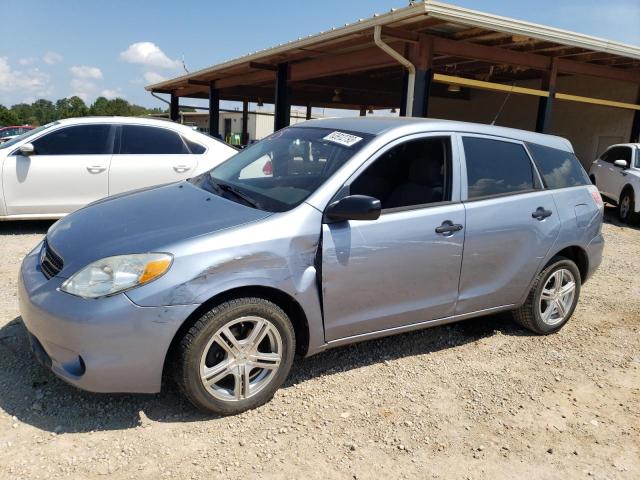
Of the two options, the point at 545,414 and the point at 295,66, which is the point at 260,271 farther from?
the point at 295,66

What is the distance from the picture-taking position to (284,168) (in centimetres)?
370

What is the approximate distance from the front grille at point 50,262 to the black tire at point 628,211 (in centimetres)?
1096

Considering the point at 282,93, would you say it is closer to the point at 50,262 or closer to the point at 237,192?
the point at 237,192

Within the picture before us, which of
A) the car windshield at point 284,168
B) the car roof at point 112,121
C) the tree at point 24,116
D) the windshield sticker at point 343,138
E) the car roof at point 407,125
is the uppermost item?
the car roof at point 407,125

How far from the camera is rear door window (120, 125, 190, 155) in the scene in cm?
718

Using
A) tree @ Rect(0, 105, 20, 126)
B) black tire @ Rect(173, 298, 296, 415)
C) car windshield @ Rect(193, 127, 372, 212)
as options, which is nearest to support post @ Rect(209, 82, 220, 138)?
car windshield @ Rect(193, 127, 372, 212)

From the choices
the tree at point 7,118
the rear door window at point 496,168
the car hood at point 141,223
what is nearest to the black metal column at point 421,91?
the rear door window at point 496,168

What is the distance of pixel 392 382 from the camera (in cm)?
353

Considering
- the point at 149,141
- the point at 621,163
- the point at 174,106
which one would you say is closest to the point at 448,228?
the point at 149,141

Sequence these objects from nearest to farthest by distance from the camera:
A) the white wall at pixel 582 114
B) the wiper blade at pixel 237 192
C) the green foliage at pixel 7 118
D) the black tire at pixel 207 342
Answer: the black tire at pixel 207 342
the wiper blade at pixel 237 192
the white wall at pixel 582 114
the green foliage at pixel 7 118

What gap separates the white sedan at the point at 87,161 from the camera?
6688mm

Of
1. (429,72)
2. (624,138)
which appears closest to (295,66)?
(429,72)

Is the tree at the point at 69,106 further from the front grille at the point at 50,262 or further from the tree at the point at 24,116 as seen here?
the front grille at the point at 50,262

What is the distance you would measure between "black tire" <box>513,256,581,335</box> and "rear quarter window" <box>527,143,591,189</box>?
0.64 metres
